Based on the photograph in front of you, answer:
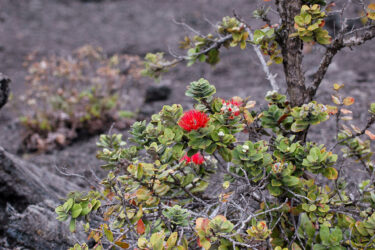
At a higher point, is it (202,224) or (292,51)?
(292,51)

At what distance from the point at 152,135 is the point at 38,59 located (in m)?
6.00

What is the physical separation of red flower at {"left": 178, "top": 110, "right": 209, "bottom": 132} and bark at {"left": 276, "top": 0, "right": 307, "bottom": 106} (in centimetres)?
60

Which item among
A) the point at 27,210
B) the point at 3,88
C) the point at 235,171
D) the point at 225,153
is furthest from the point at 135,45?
the point at 225,153

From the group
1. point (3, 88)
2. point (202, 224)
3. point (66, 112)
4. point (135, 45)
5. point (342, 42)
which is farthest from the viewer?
point (135, 45)

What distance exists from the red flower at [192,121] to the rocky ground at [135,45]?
205 cm

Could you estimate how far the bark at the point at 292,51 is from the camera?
64.9 inches

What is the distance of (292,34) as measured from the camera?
1536mm

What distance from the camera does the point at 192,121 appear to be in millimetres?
1312

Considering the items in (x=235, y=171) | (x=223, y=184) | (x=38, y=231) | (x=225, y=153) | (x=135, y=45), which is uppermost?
(x=225, y=153)

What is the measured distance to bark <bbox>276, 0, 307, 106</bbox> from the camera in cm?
165

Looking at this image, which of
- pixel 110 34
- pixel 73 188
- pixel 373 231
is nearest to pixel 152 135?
pixel 373 231

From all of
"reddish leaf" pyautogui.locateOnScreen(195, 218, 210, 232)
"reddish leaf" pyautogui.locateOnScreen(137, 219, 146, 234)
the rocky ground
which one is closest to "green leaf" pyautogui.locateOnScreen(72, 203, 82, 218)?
"reddish leaf" pyautogui.locateOnScreen(137, 219, 146, 234)

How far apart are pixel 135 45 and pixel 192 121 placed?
241 inches

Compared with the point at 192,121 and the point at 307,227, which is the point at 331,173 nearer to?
the point at 307,227
